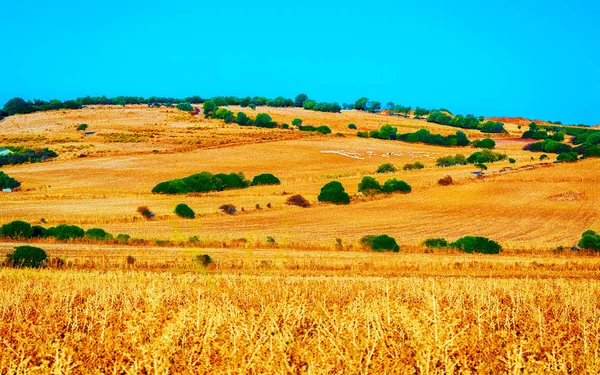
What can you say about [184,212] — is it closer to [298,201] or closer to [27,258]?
[298,201]

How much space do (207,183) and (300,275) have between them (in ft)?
129

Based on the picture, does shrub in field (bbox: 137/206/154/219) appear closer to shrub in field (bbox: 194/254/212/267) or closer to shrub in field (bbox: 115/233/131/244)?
shrub in field (bbox: 115/233/131/244)

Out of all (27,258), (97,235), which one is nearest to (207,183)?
(97,235)

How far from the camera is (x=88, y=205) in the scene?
1933 inches

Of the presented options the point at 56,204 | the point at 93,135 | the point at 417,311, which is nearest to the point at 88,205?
the point at 56,204

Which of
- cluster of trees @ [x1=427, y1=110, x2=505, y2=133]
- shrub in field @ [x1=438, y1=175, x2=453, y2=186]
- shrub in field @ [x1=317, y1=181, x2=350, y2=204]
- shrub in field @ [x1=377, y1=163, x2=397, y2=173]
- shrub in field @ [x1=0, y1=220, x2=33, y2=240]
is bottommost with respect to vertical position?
shrub in field @ [x1=0, y1=220, x2=33, y2=240]

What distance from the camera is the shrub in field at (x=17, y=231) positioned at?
113ft

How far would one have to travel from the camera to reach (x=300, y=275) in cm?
2377

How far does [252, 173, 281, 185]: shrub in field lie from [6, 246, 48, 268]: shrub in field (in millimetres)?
41875

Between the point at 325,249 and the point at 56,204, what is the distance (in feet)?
81.2

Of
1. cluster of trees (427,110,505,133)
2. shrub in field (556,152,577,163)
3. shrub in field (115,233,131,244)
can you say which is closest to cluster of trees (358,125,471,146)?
cluster of trees (427,110,505,133)

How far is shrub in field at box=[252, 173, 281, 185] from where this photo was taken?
220ft

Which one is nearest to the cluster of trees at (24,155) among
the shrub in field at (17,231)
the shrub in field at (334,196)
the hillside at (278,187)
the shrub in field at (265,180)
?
the hillside at (278,187)

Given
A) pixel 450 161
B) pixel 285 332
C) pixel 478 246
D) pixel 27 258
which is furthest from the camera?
pixel 450 161
